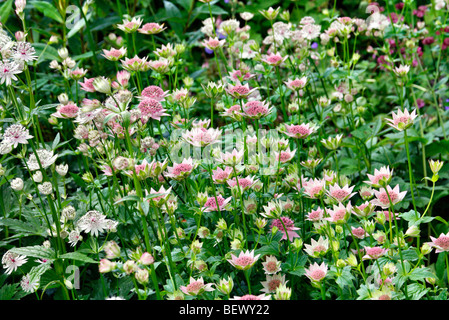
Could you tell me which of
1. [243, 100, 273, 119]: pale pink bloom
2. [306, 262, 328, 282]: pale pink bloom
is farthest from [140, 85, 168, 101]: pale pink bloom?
[306, 262, 328, 282]: pale pink bloom

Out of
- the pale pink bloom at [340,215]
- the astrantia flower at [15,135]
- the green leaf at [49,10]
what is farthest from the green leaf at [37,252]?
the green leaf at [49,10]

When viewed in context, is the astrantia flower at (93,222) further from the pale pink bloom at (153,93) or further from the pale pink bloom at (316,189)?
the pale pink bloom at (316,189)

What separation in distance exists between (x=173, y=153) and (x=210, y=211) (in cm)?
18

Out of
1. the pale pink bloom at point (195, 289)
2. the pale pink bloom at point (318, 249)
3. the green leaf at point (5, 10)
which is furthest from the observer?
the green leaf at point (5, 10)

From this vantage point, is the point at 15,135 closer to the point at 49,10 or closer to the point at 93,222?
the point at 93,222

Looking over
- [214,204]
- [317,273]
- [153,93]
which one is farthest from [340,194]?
[153,93]

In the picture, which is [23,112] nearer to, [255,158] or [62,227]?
[62,227]

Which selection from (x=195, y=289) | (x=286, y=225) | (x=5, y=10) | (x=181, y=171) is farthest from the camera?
(x=5, y=10)

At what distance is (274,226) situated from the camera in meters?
1.09

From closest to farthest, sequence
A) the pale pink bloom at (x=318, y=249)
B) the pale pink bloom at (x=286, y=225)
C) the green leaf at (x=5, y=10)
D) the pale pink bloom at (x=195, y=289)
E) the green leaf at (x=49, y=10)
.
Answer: the pale pink bloom at (x=195, y=289) < the pale pink bloom at (x=318, y=249) < the pale pink bloom at (x=286, y=225) < the green leaf at (x=5, y=10) < the green leaf at (x=49, y=10)

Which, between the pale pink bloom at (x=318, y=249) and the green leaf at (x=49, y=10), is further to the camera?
the green leaf at (x=49, y=10)

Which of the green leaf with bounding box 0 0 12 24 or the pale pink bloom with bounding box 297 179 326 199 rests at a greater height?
the green leaf with bounding box 0 0 12 24

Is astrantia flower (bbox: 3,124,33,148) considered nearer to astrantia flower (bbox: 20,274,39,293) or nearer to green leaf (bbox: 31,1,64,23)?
astrantia flower (bbox: 20,274,39,293)

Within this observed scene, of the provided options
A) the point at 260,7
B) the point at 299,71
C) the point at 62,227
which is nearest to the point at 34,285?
the point at 62,227
